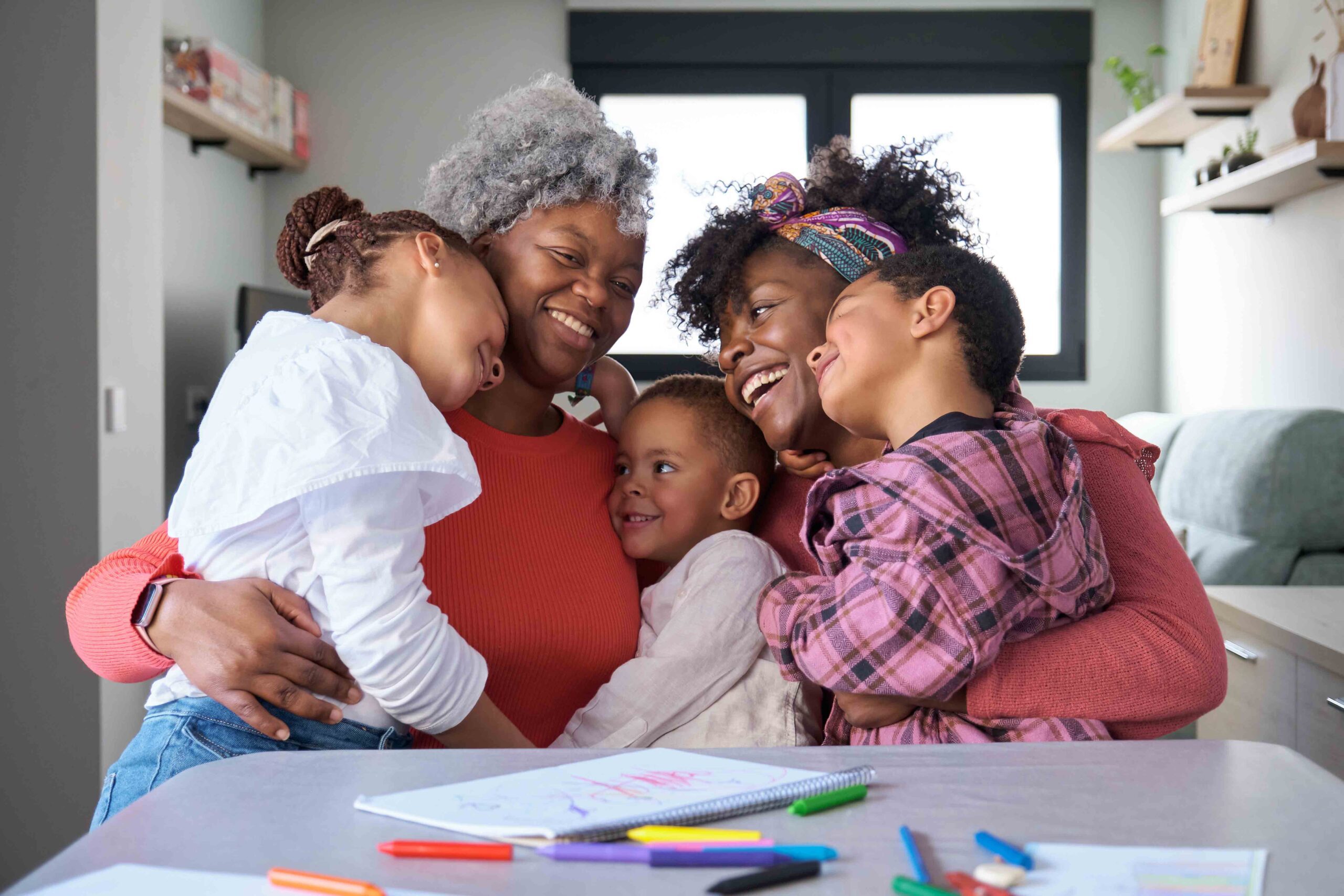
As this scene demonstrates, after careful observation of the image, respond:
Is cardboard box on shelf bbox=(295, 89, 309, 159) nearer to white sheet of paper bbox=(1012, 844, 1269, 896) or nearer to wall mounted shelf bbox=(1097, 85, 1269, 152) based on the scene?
wall mounted shelf bbox=(1097, 85, 1269, 152)

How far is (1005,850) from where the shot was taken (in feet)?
1.95

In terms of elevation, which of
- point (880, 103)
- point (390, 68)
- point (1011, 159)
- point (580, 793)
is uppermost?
point (390, 68)

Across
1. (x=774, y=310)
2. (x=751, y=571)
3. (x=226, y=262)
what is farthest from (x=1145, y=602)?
(x=226, y=262)

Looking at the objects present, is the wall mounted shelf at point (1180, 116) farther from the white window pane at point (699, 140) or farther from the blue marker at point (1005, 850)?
the blue marker at point (1005, 850)

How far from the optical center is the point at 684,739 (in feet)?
4.39

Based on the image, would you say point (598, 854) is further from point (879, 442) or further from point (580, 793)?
point (879, 442)

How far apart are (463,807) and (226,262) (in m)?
4.28

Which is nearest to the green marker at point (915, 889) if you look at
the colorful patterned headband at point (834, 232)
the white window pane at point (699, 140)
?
the colorful patterned headband at point (834, 232)

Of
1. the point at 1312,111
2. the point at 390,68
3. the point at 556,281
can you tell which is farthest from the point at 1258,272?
the point at 390,68

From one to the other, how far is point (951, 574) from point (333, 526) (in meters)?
0.57

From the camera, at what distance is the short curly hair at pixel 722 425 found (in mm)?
1590

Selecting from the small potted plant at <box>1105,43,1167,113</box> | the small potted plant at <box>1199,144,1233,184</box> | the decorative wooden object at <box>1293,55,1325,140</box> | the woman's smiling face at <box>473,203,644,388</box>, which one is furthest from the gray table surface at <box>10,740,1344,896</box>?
the small potted plant at <box>1105,43,1167,113</box>

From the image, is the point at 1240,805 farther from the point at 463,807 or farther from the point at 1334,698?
the point at 1334,698

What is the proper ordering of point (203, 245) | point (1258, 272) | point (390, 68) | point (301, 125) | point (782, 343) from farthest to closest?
point (390, 68), point (301, 125), point (203, 245), point (1258, 272), point (782, 343)
